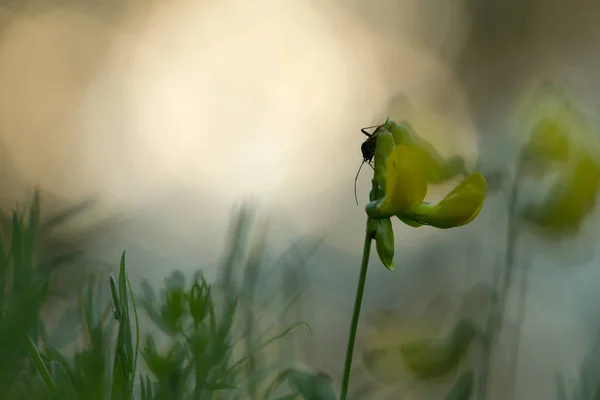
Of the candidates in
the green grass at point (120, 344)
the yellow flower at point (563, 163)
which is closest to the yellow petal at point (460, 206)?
the green grass at point (120, 344)

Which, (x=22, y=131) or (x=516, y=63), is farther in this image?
(x=516, y=63)

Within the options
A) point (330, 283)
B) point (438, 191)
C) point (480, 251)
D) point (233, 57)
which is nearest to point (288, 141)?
point (233, 57)

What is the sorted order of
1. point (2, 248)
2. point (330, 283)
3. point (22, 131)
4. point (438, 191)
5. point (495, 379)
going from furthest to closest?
1. point (22, 131)
2. point (330, 283)
3. point (495, 379)
4. point (438, 191)
5. point (2, 248)

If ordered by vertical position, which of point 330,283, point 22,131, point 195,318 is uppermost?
point 22,131

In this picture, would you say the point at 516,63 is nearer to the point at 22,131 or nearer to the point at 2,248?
the point at 22,131

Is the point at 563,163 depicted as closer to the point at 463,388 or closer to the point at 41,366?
the point at 463,388

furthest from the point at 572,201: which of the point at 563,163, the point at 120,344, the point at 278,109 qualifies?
the point at 278,109

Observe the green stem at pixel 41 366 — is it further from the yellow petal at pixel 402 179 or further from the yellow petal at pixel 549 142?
Answer: the yellow petal at pixel 549 142
